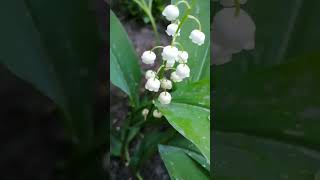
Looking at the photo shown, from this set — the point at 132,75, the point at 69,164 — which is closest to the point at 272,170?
the point at 69,164

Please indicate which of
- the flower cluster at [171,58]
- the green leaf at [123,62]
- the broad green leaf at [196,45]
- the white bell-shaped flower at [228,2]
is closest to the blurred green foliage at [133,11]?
the green leaf at [123,62]

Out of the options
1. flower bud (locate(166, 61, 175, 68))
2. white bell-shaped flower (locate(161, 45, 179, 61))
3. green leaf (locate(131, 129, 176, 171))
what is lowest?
green leaf (locate(131, 129, 176, 171))

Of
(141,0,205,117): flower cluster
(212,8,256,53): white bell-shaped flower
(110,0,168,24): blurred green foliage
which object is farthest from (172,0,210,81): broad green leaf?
(110,0,168,24): blurred green foliage

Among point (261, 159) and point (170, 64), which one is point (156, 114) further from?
point (261, 159)

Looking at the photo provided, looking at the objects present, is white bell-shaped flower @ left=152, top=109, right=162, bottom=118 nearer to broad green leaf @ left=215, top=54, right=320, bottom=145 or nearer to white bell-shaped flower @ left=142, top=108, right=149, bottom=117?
white bell-shaped flower @ left=142, top=108, right=149, bottom=117

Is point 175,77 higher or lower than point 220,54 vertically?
lower

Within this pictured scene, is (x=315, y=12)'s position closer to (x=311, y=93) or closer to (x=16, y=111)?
(x=311, y=93)

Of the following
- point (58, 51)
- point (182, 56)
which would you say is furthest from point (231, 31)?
point (58, 51)
